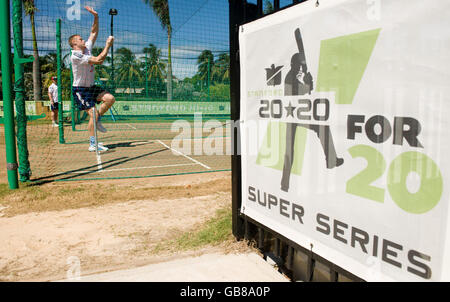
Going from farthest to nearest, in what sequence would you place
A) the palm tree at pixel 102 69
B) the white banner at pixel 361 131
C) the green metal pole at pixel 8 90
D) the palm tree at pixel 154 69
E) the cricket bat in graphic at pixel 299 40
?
the palm tree at pixel 154 69, the palm tree at pixel 102 69, the green metal pole at pixel 8 90, the cricket bat in graphic at pixel 299 40, the white banner at pixel 361 131

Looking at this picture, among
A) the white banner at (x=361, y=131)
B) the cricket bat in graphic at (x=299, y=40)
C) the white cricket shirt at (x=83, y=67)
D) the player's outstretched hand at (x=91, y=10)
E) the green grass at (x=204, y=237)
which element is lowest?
the green grass at (x=204, y=237)

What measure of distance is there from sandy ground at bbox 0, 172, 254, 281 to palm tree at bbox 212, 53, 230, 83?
607 centimetres

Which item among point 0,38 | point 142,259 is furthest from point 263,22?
point 0,38

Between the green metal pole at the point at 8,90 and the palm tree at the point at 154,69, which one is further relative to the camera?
the palm tree at the point at 154,69

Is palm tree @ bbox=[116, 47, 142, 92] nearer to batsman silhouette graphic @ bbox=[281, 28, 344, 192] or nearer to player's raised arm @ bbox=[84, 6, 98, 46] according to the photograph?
player's raised arm @ bbox=[84, 6, 98, 46]

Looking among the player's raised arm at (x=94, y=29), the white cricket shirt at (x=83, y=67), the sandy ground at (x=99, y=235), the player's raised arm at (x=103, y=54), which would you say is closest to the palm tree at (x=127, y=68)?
the white cricket shirt at (x=83, y=67)

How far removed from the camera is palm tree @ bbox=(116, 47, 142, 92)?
9.07 meters

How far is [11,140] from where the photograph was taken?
5.36 meters

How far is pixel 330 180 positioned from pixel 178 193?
338 centimetres

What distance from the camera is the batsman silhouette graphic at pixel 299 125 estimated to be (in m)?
2.07

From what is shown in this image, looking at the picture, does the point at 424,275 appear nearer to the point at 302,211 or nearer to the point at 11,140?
the point at 302,211

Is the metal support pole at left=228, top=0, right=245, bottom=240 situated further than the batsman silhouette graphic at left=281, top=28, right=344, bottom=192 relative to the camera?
Yes

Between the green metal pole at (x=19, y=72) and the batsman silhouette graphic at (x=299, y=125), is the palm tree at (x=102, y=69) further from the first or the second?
the batsman silhouette graphic at (x=299, y=125)

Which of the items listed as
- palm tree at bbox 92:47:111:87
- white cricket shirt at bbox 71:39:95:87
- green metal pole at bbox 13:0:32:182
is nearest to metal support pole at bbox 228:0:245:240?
green metal pole at bbox 13:0:32:182
